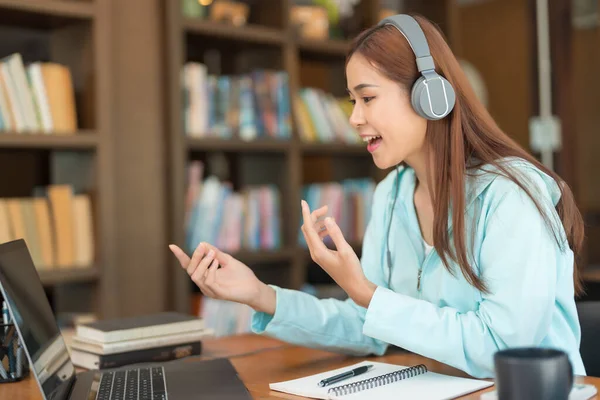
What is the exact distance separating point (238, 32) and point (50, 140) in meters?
0.88

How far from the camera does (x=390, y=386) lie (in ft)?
4.03

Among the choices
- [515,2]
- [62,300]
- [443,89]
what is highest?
[515,2]

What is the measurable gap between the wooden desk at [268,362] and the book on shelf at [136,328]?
0.25 ft

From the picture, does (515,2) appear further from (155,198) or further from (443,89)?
(443,89)

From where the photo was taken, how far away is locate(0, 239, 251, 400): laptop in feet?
3.76

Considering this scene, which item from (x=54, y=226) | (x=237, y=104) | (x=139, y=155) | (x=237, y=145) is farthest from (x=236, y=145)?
(x=54, y=226)

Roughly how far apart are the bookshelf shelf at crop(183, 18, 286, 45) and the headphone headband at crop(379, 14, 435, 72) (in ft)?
5.00

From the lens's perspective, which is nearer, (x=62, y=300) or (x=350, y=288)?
(x=350, y=288)

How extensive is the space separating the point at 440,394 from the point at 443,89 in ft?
1.88

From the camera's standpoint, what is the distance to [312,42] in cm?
328

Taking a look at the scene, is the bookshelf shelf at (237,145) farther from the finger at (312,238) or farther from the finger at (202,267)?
the finger at (312,238)

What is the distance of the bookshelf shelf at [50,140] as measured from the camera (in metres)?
2.46

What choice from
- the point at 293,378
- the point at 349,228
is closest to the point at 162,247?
the point at 349,228

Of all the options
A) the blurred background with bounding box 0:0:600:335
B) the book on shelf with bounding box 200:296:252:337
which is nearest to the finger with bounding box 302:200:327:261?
the blurred background with bounding box 0:0:600:335
